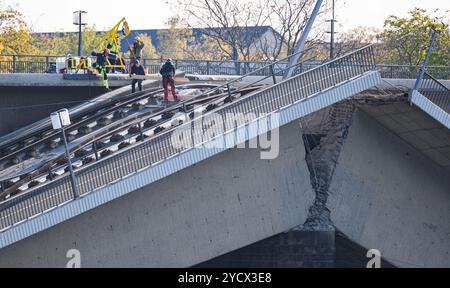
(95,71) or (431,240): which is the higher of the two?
(95,71)

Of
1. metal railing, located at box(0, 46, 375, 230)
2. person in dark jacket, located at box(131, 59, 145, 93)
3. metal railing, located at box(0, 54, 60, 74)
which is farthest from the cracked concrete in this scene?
metal railing, located at box(0, 54, 60, 74)

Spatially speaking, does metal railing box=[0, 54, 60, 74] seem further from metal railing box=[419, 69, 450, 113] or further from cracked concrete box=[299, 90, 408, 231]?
metal railing box=[419, 69, 450, 113]

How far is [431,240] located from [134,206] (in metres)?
8.01

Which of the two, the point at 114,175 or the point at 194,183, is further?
the point at 194,183

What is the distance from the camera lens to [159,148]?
2003 centimetres

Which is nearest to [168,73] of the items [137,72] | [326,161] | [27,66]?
[137,72]

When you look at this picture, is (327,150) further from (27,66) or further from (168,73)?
(27,66)

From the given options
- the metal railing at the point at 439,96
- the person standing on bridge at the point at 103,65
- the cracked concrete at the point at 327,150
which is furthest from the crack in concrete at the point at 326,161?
the person standing on bridge at the point at 103,65

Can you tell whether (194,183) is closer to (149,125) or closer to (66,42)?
(149,125)

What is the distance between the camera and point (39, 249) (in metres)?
20.3

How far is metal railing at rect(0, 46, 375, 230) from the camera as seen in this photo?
755 inches

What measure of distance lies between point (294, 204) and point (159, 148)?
4241 millimetres

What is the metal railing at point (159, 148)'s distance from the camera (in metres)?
19.2

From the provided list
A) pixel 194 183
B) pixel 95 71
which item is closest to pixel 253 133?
pixel 194 183
